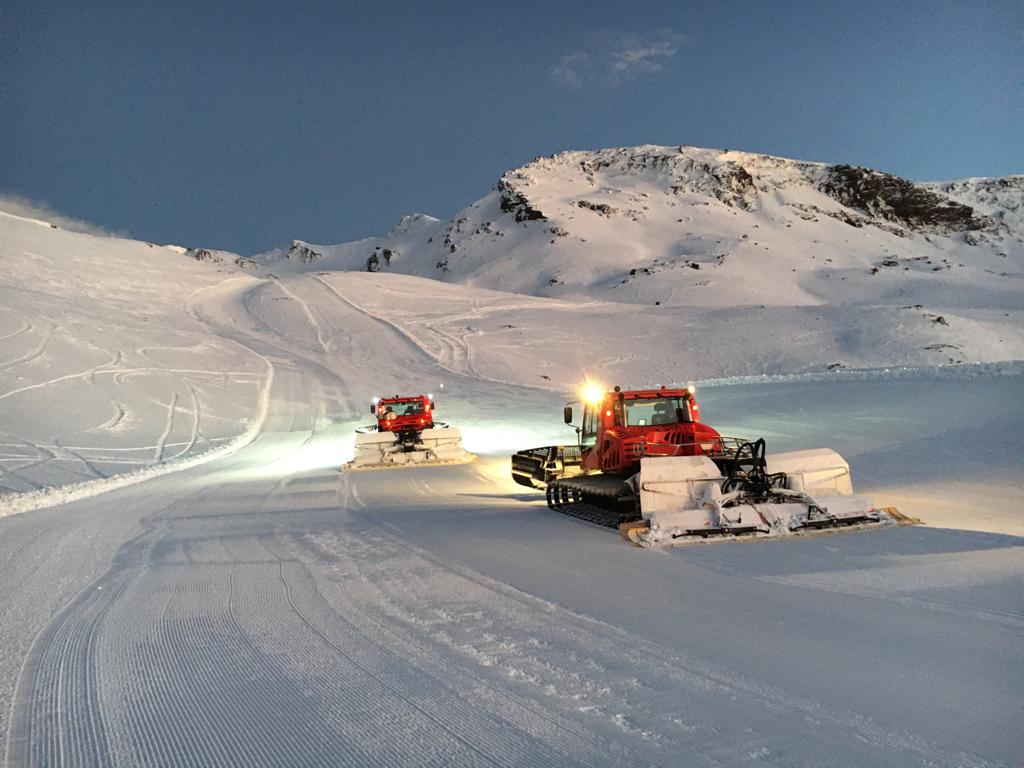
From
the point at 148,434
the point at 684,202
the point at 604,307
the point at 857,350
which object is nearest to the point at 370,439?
the point at 148,434

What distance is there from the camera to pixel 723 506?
29.1ft

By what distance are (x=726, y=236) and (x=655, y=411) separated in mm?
128070

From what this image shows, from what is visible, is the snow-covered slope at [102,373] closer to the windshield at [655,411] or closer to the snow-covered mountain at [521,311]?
the snow-covered mountain at [521,311]

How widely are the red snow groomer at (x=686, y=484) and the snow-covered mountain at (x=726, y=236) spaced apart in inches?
3119

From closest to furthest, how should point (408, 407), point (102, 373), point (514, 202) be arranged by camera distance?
1. point (408, 407)
2. point (102, 373)
3. point (514, 202)

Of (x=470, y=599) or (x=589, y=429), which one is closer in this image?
(x=470, y=599)

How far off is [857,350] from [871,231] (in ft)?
372

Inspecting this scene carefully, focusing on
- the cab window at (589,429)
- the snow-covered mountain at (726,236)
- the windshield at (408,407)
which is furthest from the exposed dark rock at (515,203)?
the cab window at (589,429)

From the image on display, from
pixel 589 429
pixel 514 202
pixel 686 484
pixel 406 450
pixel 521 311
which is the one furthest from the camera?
pixel 514 202

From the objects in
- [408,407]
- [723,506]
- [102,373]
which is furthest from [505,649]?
[102,373]

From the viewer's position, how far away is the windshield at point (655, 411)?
11.8 m

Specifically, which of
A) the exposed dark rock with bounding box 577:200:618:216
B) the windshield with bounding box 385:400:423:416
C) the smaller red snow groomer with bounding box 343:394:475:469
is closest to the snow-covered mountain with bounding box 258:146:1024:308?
the exposed dark rock with bounding box 577:200:618:216

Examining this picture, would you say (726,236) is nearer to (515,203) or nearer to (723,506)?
(515,203)

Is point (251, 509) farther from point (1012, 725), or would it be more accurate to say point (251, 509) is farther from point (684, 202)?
point (684, 202)
